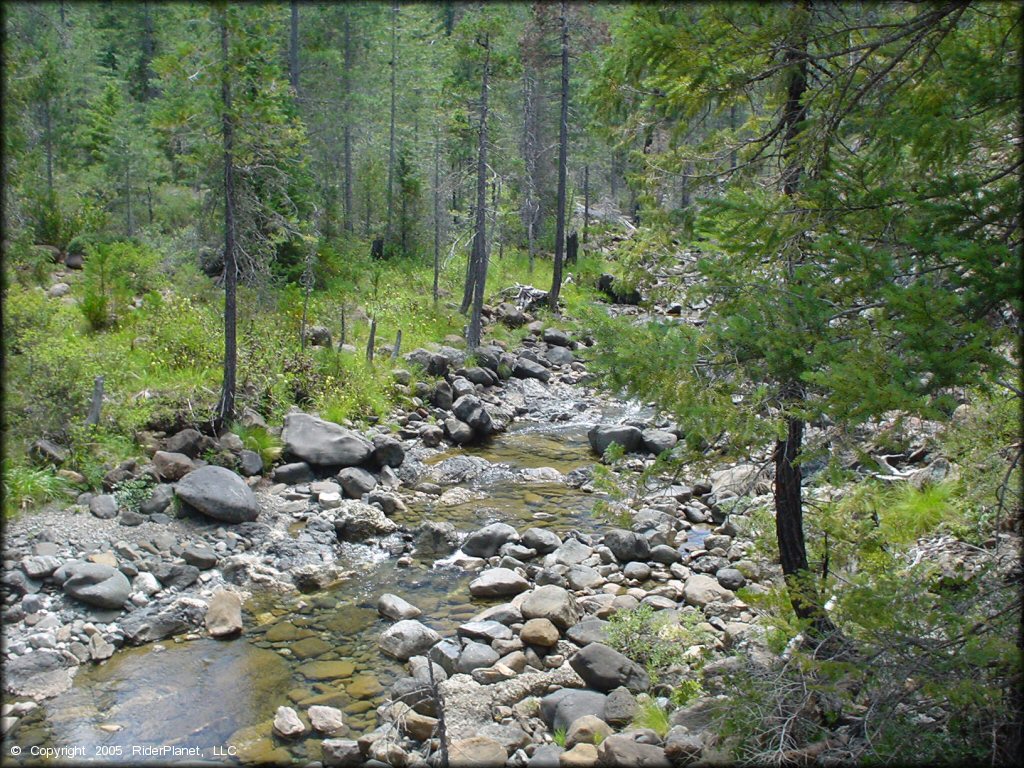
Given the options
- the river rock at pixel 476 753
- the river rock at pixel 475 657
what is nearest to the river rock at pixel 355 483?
the river rock at pixel 475 657

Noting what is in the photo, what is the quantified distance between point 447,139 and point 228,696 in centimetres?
2297

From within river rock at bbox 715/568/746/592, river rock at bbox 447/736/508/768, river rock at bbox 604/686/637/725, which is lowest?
river rock at bbox 715/568/746/592

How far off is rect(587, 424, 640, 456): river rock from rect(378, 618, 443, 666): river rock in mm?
7497

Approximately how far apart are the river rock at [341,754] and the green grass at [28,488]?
5.47 m

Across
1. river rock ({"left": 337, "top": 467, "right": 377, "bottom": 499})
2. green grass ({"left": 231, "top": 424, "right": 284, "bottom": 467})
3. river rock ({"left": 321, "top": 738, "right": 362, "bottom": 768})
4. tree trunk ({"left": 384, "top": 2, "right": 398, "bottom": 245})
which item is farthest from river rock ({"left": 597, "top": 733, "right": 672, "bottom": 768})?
tree trunk ({"left": 384, "top": 2, "right": 398, "bottom": 245})

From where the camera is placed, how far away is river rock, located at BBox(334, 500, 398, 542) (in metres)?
10.7

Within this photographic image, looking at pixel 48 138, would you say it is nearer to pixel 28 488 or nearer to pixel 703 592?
pixel 28 488

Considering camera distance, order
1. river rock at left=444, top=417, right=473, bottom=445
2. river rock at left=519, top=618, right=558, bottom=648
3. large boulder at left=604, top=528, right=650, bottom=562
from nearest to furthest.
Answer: river rock at left=519, top=618, right=558, bottom=648
large boulder at left=604, top=528, right=650, bottom=562
river rock at left=444, top=417, right=473, bottom=445

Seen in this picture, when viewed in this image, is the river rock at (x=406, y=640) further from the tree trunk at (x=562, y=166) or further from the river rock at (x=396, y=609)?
the tree trunk at (x=562, y=166)

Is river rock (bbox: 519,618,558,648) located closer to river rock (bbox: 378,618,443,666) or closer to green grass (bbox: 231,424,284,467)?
river rock (bbox: 378,618,443,666)

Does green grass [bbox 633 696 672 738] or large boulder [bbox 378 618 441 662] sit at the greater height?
green grass [bbox 633 696 672 738]

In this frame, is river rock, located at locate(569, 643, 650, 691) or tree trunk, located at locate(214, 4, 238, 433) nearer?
river rock, located at locate(569, 643, 650, 691)

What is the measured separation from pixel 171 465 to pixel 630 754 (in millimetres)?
8186

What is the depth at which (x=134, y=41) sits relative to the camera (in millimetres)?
40469
